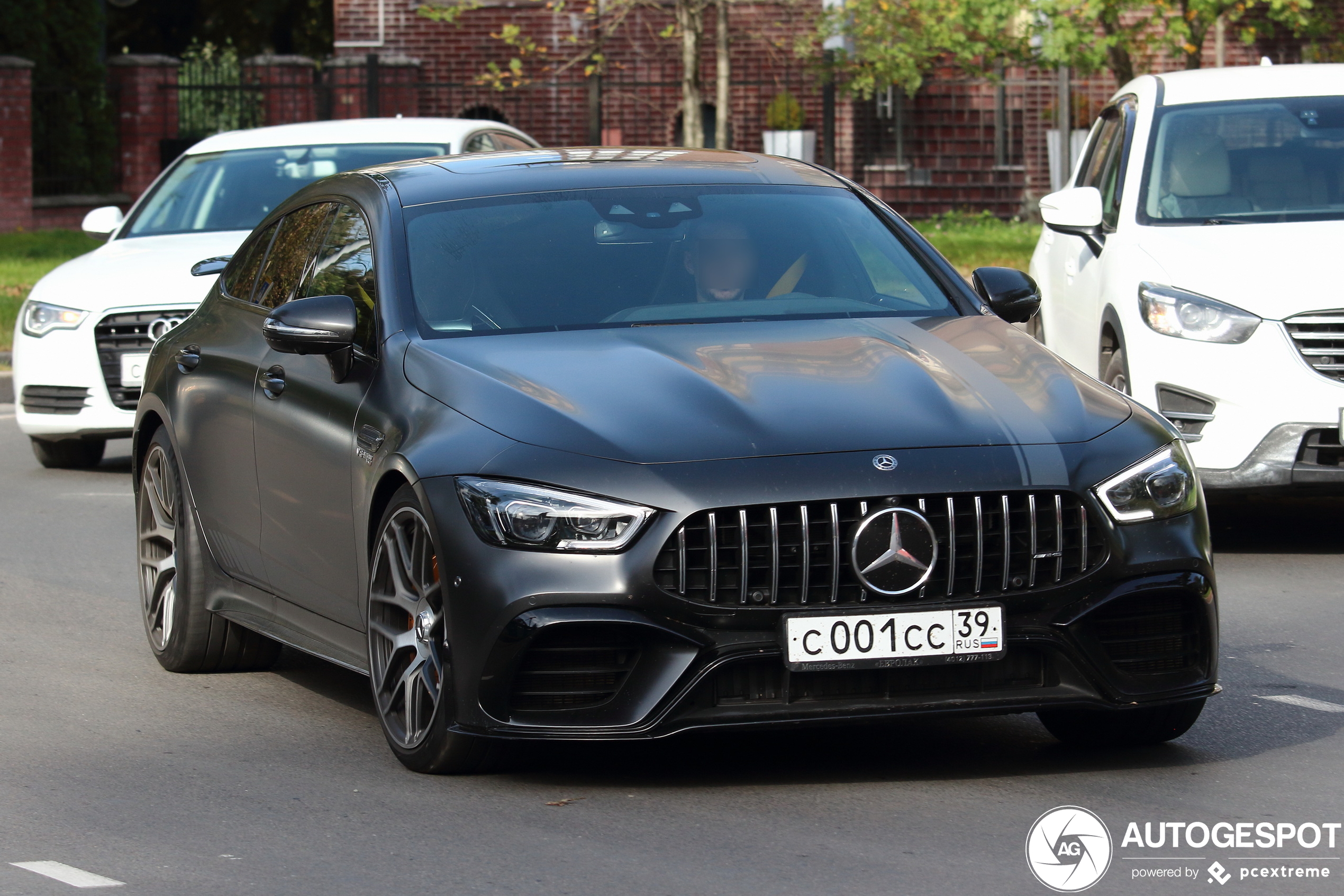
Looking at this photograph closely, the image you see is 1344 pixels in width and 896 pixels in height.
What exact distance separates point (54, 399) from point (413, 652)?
7310 millimetres

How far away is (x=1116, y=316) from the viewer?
367 inches

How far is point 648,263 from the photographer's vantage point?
20.5 feet

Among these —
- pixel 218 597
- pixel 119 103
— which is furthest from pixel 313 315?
pixel 119 103

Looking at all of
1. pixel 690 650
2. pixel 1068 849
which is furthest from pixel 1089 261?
pixel 1068 849

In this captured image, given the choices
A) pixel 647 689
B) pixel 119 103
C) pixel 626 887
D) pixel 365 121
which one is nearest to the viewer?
pixel 626 887

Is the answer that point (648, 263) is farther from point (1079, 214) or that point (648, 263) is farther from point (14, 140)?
point (14, 140)

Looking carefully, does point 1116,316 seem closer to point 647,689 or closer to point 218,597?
point 218,597

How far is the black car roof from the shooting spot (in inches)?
257

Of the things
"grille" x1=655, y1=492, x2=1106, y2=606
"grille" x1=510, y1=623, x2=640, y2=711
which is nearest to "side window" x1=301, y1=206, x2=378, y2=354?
"grille" x1=510, y1=623, x2=640, y2=711

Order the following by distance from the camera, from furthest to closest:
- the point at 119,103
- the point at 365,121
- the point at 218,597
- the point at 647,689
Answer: the point at 119,103
the point at 365,121
the point at 218,597
the point at 647,689

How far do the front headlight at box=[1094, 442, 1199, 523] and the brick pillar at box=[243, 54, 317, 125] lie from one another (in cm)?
3007

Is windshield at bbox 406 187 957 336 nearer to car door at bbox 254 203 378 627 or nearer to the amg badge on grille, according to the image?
car door at bbox 254 203 378 627

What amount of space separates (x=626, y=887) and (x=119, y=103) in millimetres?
33258

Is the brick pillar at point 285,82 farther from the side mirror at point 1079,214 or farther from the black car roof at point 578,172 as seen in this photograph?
the black car roof at point 578,172
